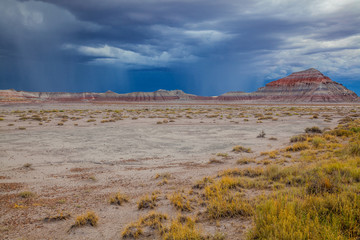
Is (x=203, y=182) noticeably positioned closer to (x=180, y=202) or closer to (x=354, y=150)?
(x=180, y=202)

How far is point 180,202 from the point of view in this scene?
5691mm

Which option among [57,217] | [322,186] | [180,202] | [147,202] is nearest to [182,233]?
[180,202]

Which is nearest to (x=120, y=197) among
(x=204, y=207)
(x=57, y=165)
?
(x=204, y=207)

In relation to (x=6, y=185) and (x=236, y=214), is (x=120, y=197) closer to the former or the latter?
(x=236, y=214)

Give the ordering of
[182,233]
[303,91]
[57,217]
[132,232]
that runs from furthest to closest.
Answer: [303,91] < [57,217] < [132,232] < [182,233]

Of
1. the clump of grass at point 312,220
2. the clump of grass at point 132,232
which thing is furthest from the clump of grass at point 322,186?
the clump of grass at point 132,232

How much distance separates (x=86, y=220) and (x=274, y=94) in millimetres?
167824

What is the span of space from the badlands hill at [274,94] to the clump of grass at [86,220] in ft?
447

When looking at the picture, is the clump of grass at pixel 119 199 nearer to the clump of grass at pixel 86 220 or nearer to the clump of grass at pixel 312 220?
the clump of grass at pixel 86 220

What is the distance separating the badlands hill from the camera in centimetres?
13388

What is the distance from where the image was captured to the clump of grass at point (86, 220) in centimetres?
496

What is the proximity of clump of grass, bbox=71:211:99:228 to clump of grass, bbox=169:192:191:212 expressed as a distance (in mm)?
1849

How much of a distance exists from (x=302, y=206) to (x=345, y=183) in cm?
228

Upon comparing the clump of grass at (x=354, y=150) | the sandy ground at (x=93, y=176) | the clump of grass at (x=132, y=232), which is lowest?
the sandy ground at (x=93, y=176)
